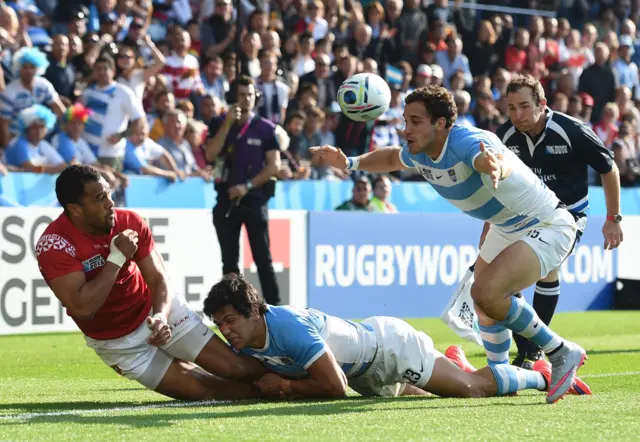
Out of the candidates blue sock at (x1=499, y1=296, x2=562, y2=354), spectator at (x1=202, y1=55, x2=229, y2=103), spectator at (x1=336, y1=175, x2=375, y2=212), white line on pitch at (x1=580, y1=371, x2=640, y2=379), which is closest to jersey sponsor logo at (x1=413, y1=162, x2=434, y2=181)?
blue sock at (x1=499, y1=296, x2=562, y2=354)

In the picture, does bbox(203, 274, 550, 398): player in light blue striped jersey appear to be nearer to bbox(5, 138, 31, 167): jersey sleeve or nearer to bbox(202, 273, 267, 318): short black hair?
bbox(202, 273, 267, 318): short black hair

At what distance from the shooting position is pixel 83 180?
7.09m

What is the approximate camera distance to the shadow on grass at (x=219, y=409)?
639 centimetres

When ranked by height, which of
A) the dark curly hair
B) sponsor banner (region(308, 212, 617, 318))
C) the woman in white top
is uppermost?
the woman in white top

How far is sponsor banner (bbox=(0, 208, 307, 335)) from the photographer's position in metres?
12.6

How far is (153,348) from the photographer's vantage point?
25.4ft

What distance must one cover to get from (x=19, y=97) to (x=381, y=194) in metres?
5.13

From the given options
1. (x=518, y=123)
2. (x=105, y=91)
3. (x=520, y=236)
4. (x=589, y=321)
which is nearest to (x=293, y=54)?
(x=105, y=91)

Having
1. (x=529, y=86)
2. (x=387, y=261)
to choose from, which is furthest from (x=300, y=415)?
(x=387, y=261)

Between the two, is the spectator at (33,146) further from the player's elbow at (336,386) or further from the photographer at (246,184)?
the player's elbow at (336,386)

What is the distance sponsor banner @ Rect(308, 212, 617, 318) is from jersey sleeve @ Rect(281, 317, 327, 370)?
807 centimetres

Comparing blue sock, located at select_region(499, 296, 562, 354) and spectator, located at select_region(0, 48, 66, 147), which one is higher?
spectator, located at select_region(0, 48, 66, 147)

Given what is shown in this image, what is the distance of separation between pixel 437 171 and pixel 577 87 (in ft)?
52.8

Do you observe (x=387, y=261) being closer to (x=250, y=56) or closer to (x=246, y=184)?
(x=250, y=56)
